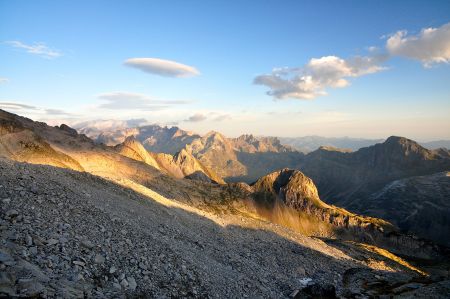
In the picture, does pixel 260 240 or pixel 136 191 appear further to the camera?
pixel 260 240

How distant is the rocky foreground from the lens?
19.0 meters

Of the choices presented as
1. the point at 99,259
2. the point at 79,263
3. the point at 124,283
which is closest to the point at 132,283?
the point at 124,283

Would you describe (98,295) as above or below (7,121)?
below

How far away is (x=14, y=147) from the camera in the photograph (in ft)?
315

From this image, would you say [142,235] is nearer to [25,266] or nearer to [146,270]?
[146,270]

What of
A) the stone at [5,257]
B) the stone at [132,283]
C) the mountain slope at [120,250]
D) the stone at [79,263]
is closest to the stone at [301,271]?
the mountain slope at [120,250]

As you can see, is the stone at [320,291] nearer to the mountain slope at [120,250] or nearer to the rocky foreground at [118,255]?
the rocky foreground at [118,255]

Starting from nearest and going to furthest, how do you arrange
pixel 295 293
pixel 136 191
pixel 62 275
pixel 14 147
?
pixel 62 275
pixel 295 293
pixel 136 191
pixel 14 147

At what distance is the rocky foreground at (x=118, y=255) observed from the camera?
1902cm

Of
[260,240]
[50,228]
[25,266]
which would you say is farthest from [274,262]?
[25,266]

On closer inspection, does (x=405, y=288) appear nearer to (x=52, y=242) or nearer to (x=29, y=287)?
(x=52, y=242)

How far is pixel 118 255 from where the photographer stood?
25.0 meters

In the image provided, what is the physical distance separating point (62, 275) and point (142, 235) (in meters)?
12.6

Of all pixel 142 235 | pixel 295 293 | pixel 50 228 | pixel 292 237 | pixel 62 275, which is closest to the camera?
pixel 62 275
